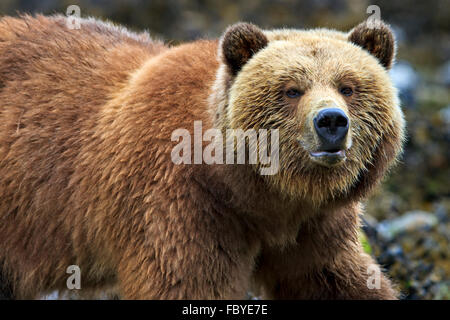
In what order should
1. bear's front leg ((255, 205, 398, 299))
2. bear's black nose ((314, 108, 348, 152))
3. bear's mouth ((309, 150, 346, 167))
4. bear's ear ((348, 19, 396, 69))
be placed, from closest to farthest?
bear's black nose ((314, 108, 348, 152)), bear's mouth ((309, 150, 346, 167)), bear's ear ((348, 19, 396, 69)), bear's front leg ((255, 205, 398, 299))

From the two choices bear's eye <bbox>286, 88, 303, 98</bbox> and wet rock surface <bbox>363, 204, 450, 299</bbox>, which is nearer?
bear's eye <bbox>286, 88, 303, 98</bbox>

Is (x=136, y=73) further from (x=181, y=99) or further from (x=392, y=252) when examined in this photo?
(x=392, y=252)

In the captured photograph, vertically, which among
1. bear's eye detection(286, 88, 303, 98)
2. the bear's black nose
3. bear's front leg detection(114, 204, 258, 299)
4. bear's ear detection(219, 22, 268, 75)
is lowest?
bear's front leg detection(114, 204, 258, 299)

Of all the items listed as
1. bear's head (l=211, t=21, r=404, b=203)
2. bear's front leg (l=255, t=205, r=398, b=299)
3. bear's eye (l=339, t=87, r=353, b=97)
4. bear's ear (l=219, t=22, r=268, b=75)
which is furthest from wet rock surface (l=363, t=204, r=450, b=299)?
bear's ear (l=219, t=22, r=268, b=75)

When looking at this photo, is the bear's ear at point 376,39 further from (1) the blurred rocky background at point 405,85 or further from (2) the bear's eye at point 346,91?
(1) the blurred rocky background at point 405,85

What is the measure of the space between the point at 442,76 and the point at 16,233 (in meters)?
13.9

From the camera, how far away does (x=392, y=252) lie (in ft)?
28.9

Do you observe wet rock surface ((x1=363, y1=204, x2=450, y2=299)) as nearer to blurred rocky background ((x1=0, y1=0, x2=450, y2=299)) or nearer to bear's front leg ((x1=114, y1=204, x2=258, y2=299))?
blurred rocky background ((x1=0, y1=0, x2=450, y2=299))

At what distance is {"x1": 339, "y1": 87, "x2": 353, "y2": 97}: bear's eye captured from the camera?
5.52 meters

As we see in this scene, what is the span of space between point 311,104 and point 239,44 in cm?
82

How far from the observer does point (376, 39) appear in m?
5.88

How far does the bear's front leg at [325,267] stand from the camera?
20.3 ft

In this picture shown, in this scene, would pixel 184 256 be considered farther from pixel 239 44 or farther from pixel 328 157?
pixel 239 44

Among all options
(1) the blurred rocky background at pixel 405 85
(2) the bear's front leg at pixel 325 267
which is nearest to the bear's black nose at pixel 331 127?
(2) the bear's front leg at pixel 325 267
